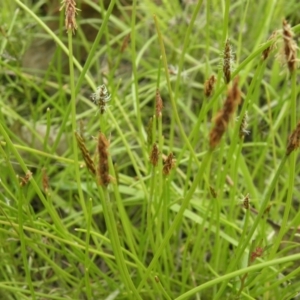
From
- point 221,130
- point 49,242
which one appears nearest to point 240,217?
point 49,242

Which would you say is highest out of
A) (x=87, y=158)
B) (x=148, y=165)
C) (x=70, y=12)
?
(x=70, y=12)

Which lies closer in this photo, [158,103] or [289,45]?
[289,45]

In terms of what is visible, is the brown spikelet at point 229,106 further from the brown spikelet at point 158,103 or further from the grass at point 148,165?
the brown spikelet at point 158,103

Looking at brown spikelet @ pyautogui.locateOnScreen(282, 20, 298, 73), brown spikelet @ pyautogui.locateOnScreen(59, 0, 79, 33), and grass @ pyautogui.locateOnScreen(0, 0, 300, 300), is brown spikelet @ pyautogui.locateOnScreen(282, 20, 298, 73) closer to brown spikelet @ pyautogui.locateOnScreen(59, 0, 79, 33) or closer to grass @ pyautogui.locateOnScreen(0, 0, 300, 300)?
grass @ pyautogui.locateOnScreen(0, 0, 300, 300)

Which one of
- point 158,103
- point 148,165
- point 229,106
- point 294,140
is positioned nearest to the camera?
point 229,106

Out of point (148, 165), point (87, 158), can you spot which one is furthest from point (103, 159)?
point (148, 165)

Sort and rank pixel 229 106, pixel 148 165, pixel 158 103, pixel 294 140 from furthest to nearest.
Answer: pixel 148 165 < pixel 158 103 < pixel 294 140 < pixel 229 106

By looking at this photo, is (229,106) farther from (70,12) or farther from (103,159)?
(70,12)
